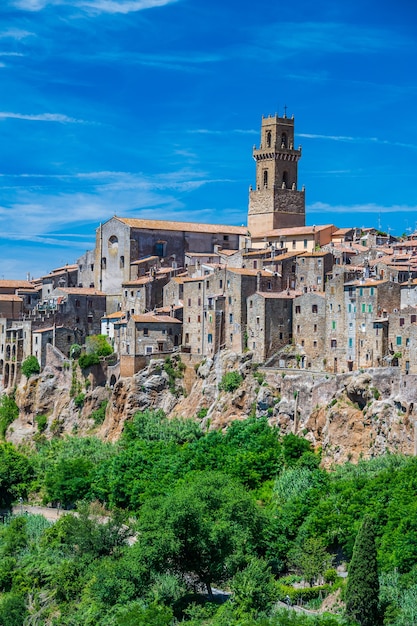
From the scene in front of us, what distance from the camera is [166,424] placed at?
8119 cm

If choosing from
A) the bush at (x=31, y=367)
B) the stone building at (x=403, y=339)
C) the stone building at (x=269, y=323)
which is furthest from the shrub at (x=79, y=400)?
the stone building at (x=403, y=339)

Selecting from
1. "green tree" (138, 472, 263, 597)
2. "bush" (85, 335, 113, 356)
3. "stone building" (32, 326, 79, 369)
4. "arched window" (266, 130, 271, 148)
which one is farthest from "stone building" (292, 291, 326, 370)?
"arched window" (266, 130, 271, 148)

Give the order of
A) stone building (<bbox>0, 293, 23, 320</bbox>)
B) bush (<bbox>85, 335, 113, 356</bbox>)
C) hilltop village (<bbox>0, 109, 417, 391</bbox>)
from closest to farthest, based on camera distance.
A: hilltop village (<bbox>0, 109, 417, 391</bbox>) < bush (<bbox>85, 335, 113, 356</bbox>) < stone building (<bbox>0, 293, 23, 320</bbox>)

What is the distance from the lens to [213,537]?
56.3m

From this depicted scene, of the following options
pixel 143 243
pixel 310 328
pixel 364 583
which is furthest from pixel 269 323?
pixel 364 583

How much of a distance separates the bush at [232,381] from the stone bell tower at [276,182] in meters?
22.9

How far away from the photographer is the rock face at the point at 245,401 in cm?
6850

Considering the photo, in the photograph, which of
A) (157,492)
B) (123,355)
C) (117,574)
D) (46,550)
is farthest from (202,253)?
(117,574)

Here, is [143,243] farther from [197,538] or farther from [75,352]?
[197,538]

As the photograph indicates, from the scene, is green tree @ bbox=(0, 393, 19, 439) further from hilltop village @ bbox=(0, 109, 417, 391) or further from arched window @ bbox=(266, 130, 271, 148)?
arched window @ bbox=(266, 130, 271, 148)

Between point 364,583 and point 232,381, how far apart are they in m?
27.7

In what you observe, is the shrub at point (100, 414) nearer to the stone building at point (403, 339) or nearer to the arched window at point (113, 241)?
the arched window at point (113, 241)

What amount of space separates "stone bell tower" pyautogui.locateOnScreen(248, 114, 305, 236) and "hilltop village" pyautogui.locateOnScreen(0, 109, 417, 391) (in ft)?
0.33

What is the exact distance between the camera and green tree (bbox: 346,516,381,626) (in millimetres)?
51750
